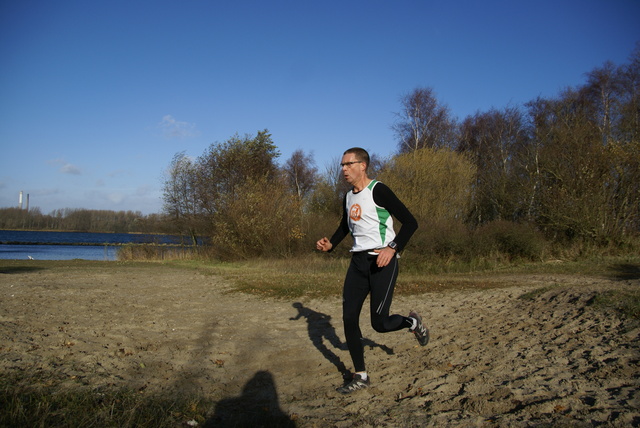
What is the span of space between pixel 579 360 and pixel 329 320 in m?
4.58

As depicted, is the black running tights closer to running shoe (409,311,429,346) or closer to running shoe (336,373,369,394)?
running shoe (336,373,369,394)

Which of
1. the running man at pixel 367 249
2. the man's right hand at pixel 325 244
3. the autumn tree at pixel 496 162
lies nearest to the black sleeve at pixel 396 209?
the running man at pixel 367 249

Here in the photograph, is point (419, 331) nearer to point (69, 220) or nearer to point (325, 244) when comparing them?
point (325, 244)

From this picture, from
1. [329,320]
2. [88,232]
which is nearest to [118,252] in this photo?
[329,320]

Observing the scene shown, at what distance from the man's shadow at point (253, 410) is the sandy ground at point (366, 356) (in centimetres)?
2

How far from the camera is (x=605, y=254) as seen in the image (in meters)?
20.8

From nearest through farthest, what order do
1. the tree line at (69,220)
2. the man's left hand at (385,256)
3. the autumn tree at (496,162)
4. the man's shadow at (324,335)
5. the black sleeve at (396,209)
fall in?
the man's left hand at (385,256) → the black sleeve at (396,209) → the man's shadow at (324,335) → the autumn tree at (496,162) → the tree line at (69,220)

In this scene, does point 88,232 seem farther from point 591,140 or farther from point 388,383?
point 388,383

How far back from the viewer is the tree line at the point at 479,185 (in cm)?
2164

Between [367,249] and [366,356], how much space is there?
196 cm

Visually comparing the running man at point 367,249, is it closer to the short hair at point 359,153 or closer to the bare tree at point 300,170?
the short hair at point 359,153

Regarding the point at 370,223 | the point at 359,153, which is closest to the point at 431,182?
the point at 359,153

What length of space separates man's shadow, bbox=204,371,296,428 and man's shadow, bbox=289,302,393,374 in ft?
3.34

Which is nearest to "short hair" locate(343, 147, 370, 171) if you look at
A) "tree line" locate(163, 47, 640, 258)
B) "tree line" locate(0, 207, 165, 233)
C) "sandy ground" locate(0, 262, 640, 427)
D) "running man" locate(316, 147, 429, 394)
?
"running man" locate(316, 147, 429, 394)
